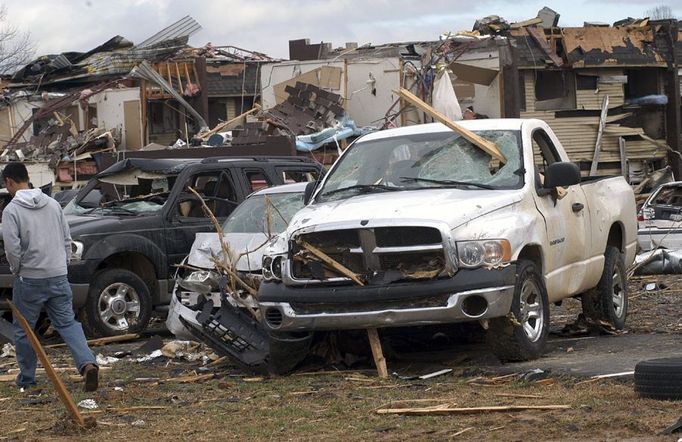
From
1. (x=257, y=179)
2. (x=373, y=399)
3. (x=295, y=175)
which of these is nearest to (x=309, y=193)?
(x=373, y=399)

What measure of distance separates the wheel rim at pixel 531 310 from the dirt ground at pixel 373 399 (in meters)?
0.23

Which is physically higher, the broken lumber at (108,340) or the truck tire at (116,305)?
the truck tire at (116,305)

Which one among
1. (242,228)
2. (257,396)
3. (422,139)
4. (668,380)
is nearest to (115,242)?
(242,228)

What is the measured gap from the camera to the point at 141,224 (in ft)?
44.0

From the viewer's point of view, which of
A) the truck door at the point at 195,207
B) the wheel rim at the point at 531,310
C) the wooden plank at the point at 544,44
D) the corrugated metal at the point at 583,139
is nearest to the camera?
the wheel rim at the point at 531,310

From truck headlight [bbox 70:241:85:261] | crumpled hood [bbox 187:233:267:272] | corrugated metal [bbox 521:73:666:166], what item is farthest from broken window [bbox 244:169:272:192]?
corrugated metal [bbox 521:73:666:166]

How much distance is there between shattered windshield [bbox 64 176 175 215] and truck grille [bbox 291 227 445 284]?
16.3 ft

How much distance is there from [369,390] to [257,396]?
780mm

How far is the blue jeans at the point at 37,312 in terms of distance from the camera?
9336mm

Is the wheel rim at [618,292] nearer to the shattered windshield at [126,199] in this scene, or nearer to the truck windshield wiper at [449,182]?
the truck windshield wiper at [449,182]

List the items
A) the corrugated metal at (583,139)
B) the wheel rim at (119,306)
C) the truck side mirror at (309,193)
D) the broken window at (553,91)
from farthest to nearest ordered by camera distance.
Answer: the broken window at (553,91)
the corrugated metal at (583,139)
the wheel rim at (119,306)
the truck side mirror at (309,193)

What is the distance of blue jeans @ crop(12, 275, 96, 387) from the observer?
9336 millimetres

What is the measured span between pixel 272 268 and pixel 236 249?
1.90 m

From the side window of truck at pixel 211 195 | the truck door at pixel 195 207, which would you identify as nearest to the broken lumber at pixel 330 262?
the truck door at pixel 195 207
